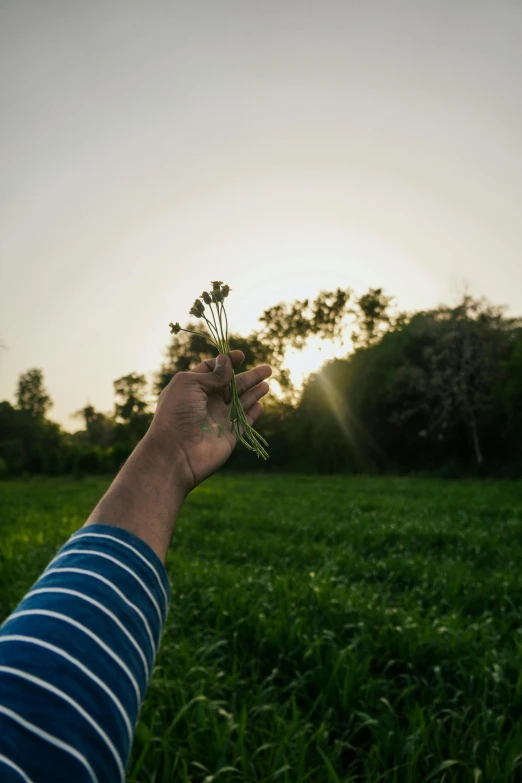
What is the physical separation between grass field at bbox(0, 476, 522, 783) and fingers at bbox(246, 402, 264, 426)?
1.54 meters

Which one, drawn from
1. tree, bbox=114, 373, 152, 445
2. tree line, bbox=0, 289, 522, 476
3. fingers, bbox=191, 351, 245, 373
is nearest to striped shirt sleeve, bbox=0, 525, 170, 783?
fingers, bbox=191, 351, 245, 373

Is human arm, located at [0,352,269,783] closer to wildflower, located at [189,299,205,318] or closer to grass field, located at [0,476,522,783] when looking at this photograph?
wildflower, located at [189,299,205,318]

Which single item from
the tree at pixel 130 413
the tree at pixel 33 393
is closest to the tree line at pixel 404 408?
the tree at pixel 130 413

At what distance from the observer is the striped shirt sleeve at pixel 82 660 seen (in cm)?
69

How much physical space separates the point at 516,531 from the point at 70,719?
9170 mm

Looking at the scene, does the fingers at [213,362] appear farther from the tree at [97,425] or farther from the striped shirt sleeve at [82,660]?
the tree at [97,425]

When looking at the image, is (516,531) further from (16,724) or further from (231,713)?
(16,724)

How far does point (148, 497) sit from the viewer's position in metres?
1.11

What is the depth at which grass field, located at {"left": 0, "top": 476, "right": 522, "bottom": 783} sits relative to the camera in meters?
2.51

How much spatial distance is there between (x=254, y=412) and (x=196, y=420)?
0.39 m

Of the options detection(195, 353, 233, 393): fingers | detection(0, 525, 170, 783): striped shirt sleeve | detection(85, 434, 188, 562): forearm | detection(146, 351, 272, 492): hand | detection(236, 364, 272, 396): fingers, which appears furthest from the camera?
detection(236, 364, 272, 396): fingers

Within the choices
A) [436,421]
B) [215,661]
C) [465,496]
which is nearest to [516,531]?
[465,496]

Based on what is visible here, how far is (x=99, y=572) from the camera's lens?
90 centimetres

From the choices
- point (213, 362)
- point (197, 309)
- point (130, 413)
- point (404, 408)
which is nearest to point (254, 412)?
point (213, 362)
